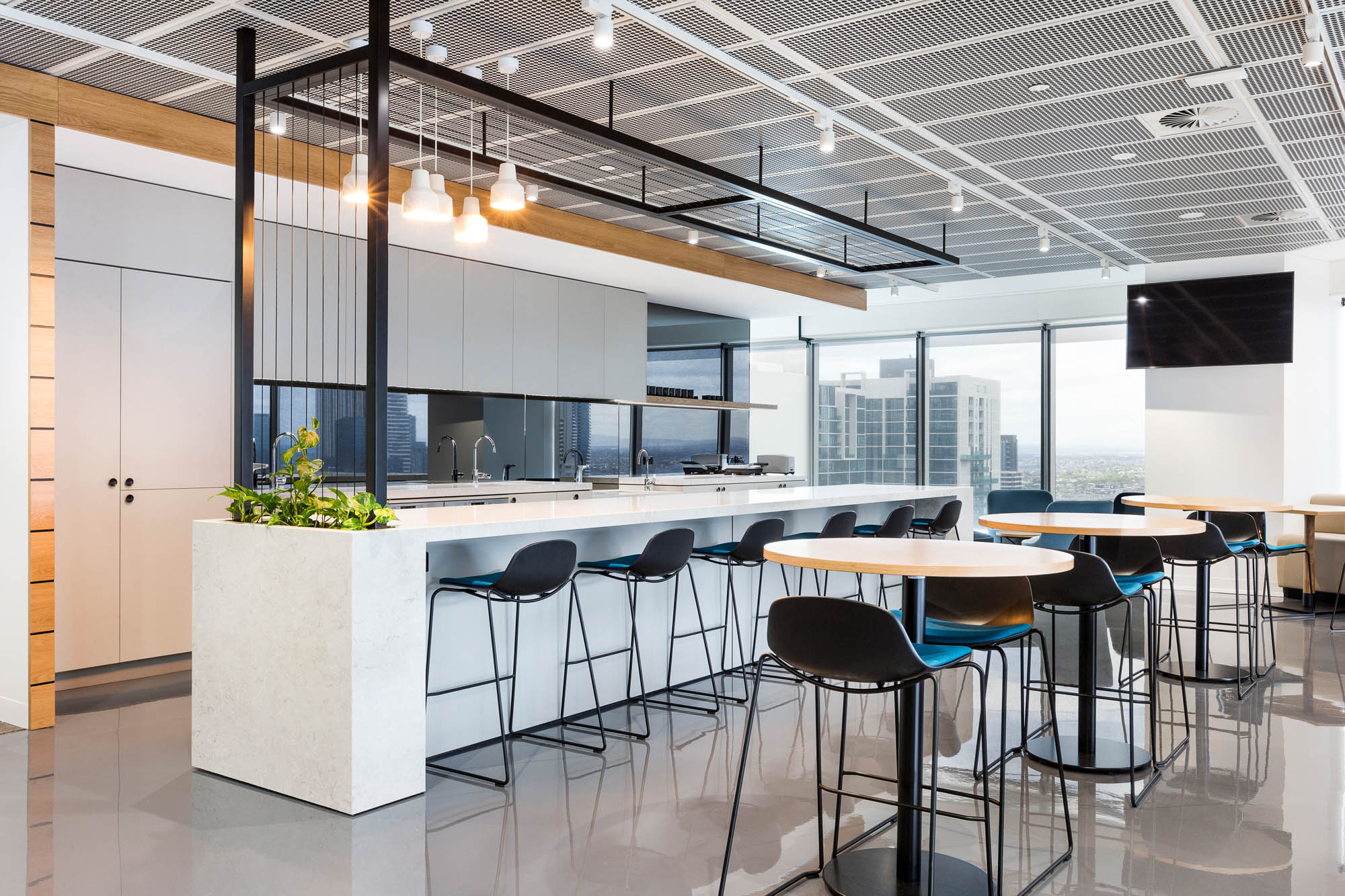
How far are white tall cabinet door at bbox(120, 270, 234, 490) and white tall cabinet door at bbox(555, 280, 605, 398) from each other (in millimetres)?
2784

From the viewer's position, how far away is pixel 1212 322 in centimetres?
829

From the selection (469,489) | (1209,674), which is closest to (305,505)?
(469,489)

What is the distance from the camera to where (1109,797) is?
3422 mm

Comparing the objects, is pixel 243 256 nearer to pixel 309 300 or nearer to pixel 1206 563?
pixel 309 300

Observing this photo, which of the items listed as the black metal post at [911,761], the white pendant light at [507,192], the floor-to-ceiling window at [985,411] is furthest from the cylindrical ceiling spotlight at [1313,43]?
the floor-to-ceiling window at [985,411]

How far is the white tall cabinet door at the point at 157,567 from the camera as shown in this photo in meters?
5.18

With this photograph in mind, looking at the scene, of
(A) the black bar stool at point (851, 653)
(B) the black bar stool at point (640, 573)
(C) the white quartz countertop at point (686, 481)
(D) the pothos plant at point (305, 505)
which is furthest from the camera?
(C) the white quartz countertop at point (686, 481)

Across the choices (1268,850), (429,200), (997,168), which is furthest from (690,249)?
(1268,850)

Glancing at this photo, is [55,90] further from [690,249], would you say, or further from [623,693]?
[690,249]

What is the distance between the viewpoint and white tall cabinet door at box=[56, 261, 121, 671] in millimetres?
4926

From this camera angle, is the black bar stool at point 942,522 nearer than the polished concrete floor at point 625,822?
No

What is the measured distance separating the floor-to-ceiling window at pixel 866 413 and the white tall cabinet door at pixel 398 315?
535cm

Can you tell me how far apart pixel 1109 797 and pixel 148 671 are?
471 cm

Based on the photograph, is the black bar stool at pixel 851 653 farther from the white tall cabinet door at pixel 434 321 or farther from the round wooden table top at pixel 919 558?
the white tall cabinet door at pixel 434 321
